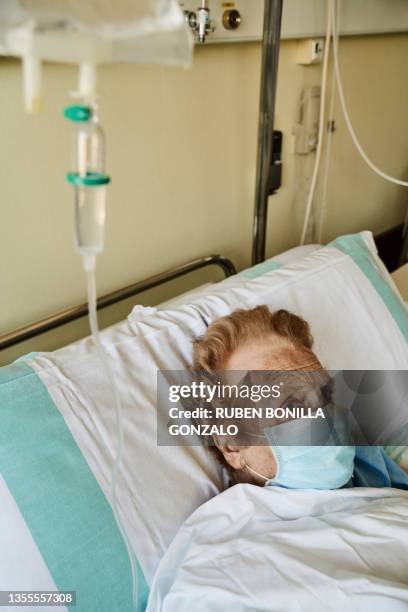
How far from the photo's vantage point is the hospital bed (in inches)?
27.8

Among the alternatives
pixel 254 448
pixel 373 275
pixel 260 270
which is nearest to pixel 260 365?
pixel 254 448

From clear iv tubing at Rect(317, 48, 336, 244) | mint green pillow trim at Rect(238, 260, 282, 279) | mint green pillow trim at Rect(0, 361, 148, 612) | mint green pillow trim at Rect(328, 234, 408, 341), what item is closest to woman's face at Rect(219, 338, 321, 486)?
mint green pillow trim at Rect(0, 361, 148, 612)

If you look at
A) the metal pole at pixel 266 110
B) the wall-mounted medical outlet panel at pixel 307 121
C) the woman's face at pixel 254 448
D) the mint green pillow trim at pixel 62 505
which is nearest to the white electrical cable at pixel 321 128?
the wall-mounted medical outlet panel at pixel 307 121

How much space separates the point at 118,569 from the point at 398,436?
2.57 ft

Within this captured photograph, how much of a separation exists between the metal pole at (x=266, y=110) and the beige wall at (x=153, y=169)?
13cm

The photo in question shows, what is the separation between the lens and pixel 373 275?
4.40 feet

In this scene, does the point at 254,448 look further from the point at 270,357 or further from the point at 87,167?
the point at 87,167

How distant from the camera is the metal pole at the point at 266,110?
1.22 metres

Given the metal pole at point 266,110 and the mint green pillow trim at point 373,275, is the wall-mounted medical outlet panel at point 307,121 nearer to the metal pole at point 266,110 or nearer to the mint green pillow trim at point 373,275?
the metal pole at point 266,110

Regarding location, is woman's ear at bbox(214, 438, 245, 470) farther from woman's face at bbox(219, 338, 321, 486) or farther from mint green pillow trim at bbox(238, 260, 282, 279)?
mint green pillow trim at bbox(238, 260, 282, 279)

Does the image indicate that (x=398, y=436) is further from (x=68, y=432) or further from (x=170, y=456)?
(x=68, y=432)

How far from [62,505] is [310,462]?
43 centimetres

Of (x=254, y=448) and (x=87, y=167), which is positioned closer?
(x=87, y=167)

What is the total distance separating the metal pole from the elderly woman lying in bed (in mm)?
584
